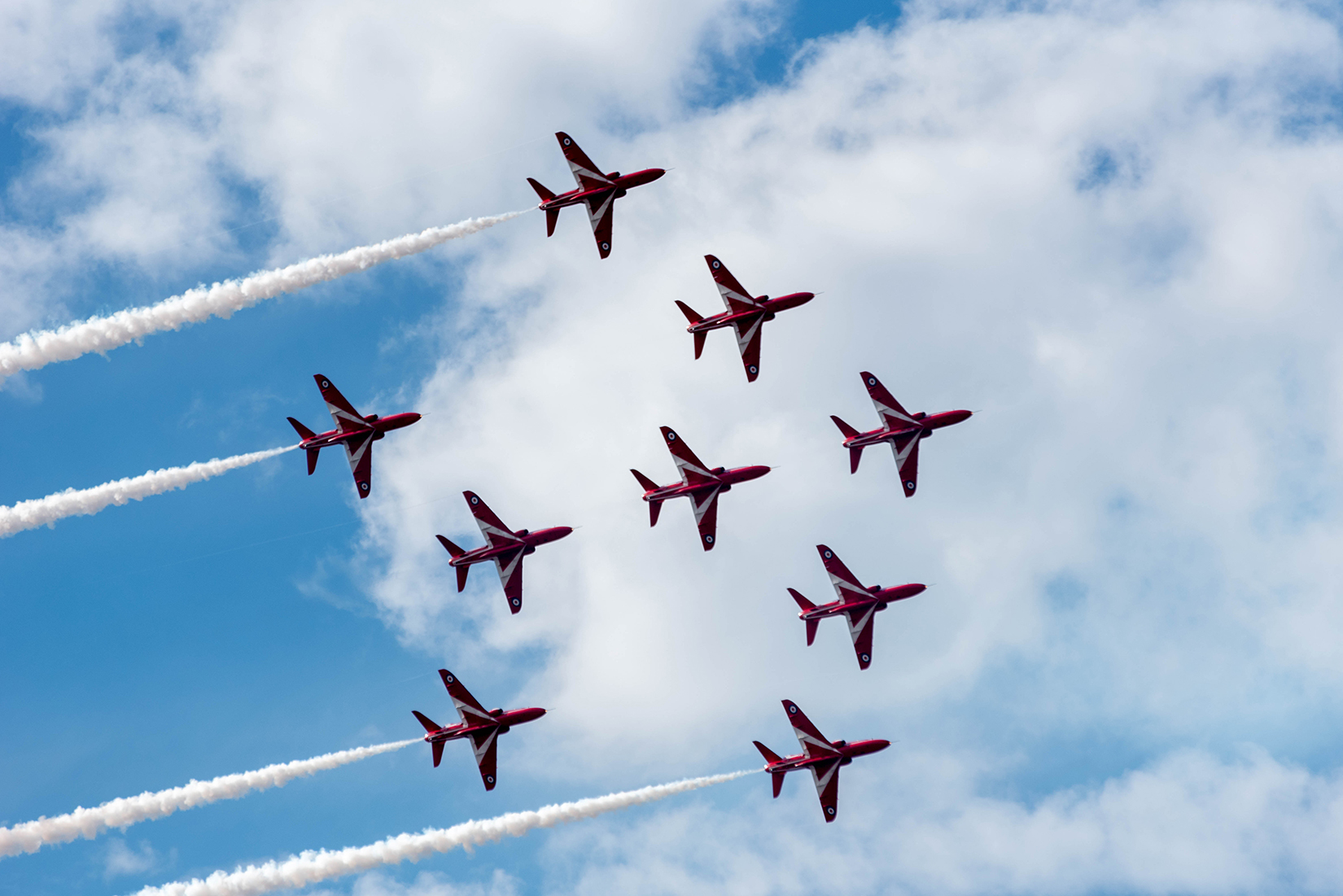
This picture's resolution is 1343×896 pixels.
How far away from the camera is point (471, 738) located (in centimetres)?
8306

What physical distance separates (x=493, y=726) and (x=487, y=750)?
206cm

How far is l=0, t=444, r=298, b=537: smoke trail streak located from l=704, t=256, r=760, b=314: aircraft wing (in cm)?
3513

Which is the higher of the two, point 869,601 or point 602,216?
point 602,216

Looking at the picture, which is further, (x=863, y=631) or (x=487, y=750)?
(x=863, y=631)

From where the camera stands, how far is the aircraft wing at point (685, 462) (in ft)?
283

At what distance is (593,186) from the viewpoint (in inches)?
3189

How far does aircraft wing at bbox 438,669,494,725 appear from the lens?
8319 cm

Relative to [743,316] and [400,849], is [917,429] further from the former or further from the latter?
[400,849]

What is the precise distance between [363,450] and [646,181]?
29708 millimetres

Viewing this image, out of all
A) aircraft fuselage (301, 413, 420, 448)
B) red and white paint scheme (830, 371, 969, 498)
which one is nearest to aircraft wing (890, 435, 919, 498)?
red and white paint scheme (830, 371, 969, 498)

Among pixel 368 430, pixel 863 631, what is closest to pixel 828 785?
pixel 863 631

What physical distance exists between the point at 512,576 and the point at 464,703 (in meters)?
10.6

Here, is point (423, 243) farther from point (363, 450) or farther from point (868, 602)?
point (868, 602)

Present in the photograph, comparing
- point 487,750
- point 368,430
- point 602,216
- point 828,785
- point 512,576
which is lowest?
point 828,785
